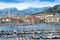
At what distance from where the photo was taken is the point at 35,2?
207cm

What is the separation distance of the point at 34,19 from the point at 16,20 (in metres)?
0.25

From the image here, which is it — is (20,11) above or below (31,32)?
above

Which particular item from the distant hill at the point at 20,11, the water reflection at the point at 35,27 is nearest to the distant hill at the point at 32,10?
the distant hill at the point at 20,11

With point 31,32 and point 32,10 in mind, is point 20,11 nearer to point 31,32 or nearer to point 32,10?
point 32,10

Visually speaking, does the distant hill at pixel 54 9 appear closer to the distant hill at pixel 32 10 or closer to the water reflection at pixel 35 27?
the distant hill at pixel 32 10

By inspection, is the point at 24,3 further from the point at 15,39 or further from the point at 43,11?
the point at 15,39

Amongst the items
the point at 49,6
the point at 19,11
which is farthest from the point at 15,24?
the point at 49,6

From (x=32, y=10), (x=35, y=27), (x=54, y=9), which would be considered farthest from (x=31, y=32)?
(x=54, y=9)

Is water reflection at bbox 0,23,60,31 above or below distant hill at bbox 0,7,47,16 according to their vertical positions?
below

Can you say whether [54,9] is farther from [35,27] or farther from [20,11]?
[20,11]

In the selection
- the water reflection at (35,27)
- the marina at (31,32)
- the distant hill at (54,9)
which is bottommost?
the marina at (31,32)

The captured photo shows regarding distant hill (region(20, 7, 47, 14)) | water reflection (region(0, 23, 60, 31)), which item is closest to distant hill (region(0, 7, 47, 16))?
distant hill (region(20, 7, 47, 14))

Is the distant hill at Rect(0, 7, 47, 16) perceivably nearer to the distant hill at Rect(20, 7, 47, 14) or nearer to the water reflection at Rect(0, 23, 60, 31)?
the distant hill at Rect(20, 7, 47, 14)

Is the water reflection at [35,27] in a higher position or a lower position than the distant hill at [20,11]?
lower
